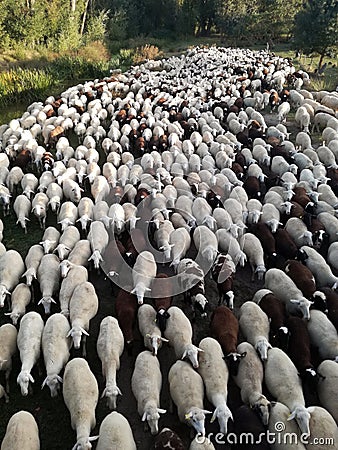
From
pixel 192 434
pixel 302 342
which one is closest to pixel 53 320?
pixel 192 434

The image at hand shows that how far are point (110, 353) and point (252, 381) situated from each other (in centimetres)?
235

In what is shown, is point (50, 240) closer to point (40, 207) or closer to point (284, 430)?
point (40, 207)

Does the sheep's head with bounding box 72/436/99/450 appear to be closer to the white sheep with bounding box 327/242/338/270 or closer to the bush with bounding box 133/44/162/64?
the white sheep with bounding box 327/242/338/270

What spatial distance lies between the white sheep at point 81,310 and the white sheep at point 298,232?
208 inches

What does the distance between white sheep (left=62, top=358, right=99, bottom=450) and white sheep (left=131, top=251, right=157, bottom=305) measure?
192cm

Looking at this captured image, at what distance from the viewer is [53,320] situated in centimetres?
721

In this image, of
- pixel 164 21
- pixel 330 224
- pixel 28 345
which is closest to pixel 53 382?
pixel 28 345

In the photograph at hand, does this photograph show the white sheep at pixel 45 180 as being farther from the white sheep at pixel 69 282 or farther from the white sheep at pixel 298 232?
the white sheep at pixel 298 232

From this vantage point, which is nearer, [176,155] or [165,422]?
[165,422]

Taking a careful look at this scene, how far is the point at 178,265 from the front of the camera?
9.13 metres

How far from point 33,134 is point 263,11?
33531 millimetres

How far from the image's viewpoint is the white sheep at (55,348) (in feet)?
21.0

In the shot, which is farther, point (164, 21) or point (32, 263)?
point (164, 21)

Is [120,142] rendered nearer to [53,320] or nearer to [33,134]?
[33,134]
